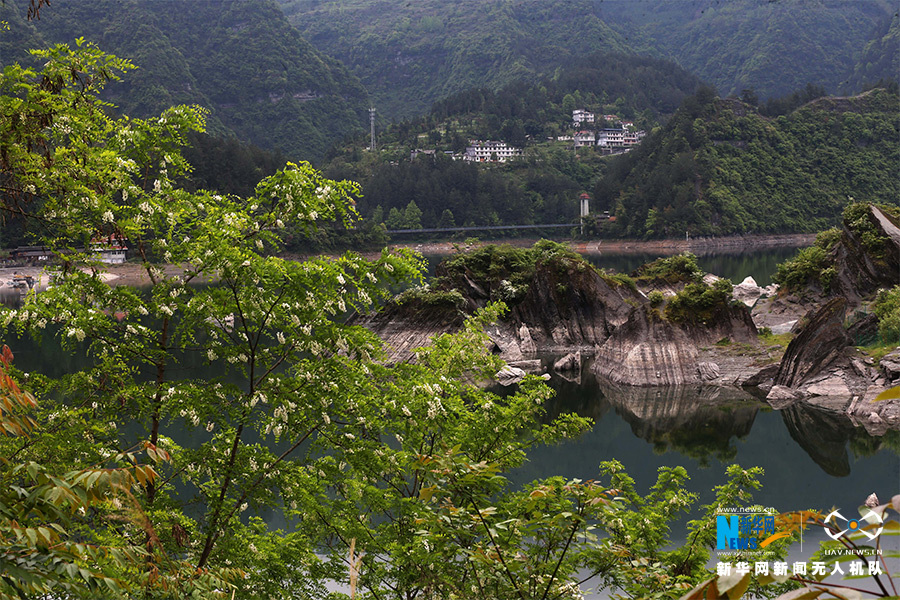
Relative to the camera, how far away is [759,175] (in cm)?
9738

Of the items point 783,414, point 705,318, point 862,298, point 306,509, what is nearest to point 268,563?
point 306,509

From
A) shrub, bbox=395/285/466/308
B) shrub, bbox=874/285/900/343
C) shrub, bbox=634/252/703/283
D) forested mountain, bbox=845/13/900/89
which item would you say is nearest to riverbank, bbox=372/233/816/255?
Result: shrub, bbox=634/252/703/283

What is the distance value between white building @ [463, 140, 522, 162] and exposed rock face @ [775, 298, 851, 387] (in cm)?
10167

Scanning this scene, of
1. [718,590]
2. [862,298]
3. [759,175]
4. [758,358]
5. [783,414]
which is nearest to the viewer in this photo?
[718,590]

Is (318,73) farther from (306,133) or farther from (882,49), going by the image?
(882,49)

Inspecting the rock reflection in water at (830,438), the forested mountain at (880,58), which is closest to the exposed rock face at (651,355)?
the rock reflection in water at (830,438)

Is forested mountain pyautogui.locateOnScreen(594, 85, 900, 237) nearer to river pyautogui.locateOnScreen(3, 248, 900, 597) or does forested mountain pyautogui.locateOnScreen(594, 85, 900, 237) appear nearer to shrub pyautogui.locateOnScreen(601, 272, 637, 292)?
shrub pyautogui.locateOnScreen(601, 272, 637, 292)

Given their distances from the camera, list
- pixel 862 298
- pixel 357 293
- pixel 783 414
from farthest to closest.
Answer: pixel 862 298
pixel 783 414
pixel 357 293

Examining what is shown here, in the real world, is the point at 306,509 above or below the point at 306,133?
above

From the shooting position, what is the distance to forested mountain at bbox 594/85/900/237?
91.8 meters

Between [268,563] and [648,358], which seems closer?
[268,563]

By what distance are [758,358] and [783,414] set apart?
497 centimetres

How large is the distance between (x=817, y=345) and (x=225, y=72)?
18316 cm

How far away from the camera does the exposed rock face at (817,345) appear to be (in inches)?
947
